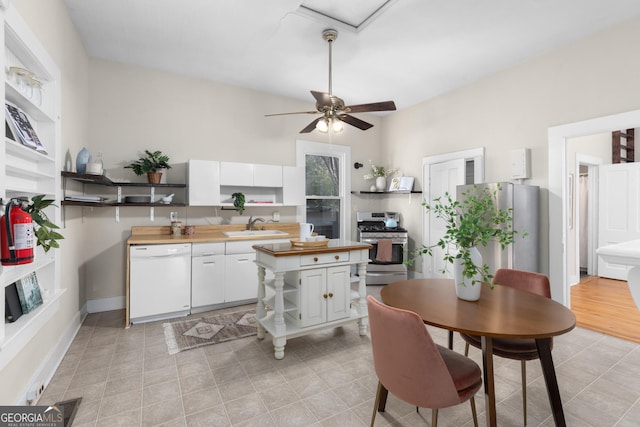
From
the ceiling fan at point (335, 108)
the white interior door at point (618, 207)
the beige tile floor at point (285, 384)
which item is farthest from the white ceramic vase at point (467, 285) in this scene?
the white interior door at point (618, 207)

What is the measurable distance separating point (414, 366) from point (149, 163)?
11.9 feet

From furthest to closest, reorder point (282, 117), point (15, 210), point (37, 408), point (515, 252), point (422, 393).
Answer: point (282, 117) → point (515, 252) → point (37, 408) → point (15, 210) → point (422, 393)

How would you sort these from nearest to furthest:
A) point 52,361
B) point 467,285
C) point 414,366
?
point 414,366
point 467,285
point 52,361

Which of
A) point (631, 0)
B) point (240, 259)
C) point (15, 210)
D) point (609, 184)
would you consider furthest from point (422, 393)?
point (609, 184)

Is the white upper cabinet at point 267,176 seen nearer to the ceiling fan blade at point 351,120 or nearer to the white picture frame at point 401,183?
the ceiling fan blade at point 351,120

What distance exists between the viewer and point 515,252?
3.38 metres

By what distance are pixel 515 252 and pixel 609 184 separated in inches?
137

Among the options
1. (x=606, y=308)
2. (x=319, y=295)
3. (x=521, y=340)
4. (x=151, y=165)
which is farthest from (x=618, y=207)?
(x=151, y=165)

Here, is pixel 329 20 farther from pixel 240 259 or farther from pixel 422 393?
pixel 422 393

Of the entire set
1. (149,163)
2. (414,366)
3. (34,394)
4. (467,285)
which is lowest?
(34,394)

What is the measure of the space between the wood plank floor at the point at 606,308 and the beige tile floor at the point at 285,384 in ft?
0.99

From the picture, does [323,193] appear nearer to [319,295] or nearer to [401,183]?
[401,183]

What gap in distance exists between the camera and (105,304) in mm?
3828

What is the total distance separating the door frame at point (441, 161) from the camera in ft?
14.1
